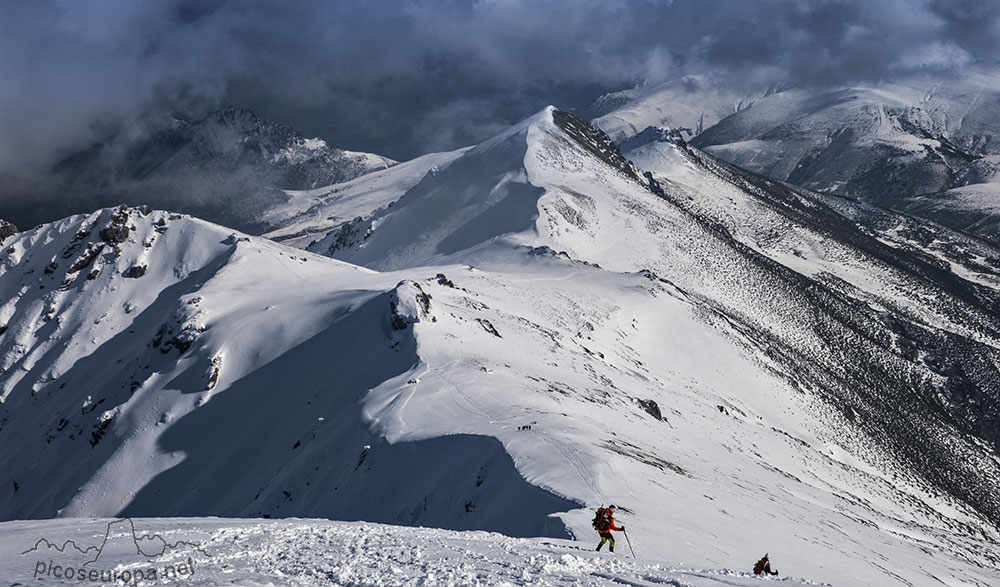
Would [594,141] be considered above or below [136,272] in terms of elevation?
above

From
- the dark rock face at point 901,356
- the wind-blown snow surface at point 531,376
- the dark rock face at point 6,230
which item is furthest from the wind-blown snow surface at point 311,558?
the dark rock face at point 6,230

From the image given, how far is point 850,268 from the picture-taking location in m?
124

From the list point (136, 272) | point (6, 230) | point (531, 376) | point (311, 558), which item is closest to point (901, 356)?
point (531, 376)

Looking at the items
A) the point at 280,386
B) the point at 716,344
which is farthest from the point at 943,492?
the point at 280,386

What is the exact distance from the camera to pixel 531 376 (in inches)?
1801

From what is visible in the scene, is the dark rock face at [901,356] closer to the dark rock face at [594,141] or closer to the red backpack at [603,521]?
the dark rock face at [594,141]

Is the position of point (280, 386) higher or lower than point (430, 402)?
lower

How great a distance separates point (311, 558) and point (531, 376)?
31662mm

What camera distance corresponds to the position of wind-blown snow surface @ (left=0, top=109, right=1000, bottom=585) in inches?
1138

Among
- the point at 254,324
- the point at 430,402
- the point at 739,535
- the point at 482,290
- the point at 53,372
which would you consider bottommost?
the point at 53,372

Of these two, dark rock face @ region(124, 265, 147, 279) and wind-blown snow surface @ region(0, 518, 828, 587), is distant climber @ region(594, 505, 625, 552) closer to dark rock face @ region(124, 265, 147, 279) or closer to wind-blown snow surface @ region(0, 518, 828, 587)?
wind-blown snow surface @ region(0, 518, 828, 587)

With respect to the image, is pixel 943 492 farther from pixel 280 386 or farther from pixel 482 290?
pixel 280 386

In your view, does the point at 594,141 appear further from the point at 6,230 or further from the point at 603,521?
the point at 603,521

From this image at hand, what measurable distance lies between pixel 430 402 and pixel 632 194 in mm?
98527
